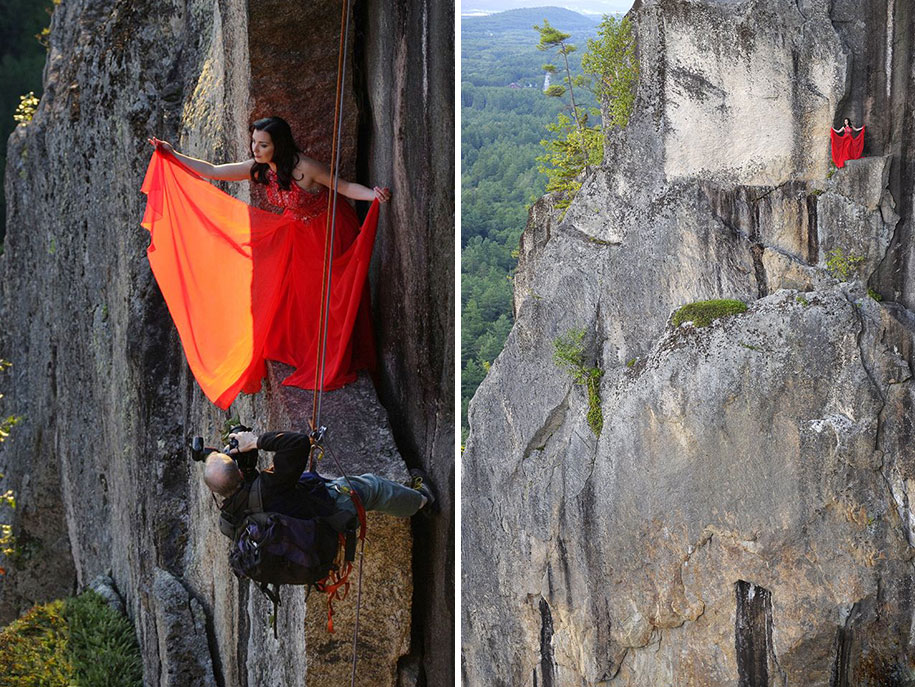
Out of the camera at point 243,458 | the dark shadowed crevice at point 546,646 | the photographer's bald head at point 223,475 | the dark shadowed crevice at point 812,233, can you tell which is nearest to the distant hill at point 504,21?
the dark shadowed crevice at point 812,233

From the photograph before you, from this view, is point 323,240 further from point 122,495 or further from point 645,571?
point 645,571

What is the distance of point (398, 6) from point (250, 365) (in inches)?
79.5

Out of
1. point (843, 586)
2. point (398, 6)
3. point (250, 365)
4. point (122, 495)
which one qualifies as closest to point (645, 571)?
point (843, 586)

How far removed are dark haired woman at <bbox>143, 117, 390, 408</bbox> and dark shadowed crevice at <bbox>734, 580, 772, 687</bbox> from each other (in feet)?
26.6

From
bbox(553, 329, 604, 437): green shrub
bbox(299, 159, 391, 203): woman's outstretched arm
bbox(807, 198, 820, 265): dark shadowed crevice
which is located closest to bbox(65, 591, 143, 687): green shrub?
bbox(299, 159, 391, 203): woman's outstretched arm

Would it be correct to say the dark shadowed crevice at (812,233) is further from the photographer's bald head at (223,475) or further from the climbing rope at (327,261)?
the photographer's bald head at (223,475)

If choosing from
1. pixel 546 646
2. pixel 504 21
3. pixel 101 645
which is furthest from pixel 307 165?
pixel 504 21

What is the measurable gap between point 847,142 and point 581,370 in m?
4.16

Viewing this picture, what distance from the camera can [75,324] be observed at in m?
11.0

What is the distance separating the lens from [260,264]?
618 centimetres

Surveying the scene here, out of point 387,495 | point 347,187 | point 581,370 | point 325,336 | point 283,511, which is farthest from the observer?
point 581,370

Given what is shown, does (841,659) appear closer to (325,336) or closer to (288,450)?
(325,336)

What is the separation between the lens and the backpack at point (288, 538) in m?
4.36

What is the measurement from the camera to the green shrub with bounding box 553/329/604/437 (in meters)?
13.7
